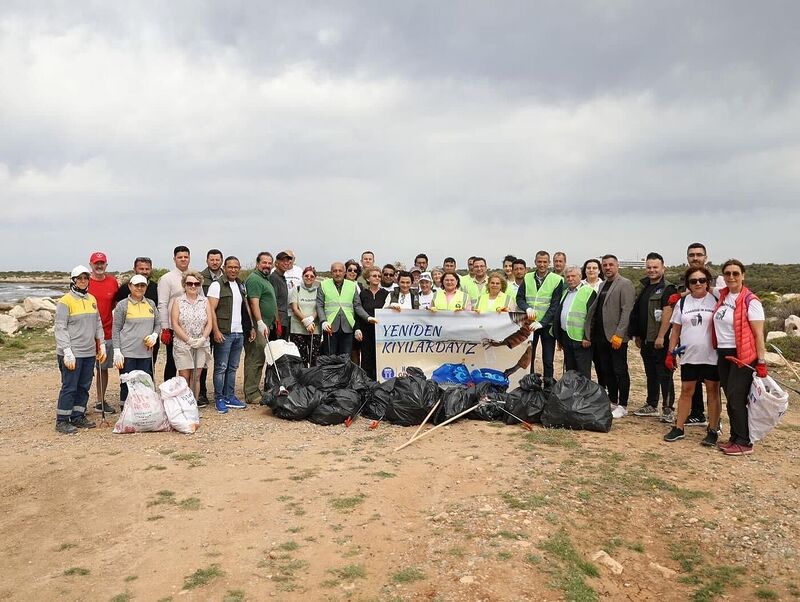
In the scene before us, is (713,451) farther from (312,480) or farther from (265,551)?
(265,551)

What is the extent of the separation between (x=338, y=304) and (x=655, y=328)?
4.20m

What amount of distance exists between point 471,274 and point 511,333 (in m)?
1.33

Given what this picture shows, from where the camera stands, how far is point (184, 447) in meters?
5.95

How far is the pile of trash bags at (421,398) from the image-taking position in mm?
6527

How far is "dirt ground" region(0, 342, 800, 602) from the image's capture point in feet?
11.5

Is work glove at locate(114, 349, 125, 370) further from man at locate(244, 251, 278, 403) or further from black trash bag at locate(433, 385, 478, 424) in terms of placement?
black trash bag at locate(433, 385, 478, 424)

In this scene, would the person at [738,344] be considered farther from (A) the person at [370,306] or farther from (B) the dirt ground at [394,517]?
(A) the person at [370,306]

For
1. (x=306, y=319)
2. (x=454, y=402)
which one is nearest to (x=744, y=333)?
(x=454, y=402)

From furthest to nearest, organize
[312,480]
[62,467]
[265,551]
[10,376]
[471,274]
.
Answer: [10,376], [471,274], [62,467], [312,480], [265,551]

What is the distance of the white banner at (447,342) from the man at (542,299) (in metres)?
0.28


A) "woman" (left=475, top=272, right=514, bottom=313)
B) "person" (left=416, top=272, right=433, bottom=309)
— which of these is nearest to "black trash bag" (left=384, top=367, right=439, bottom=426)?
"woman" (left=475, top=272, right=514, bottom=313)

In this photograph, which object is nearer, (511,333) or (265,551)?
(265,551)

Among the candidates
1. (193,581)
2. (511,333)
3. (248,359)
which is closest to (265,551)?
(193,581)

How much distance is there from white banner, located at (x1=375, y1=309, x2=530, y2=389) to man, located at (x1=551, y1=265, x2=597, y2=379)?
2.33 ft
